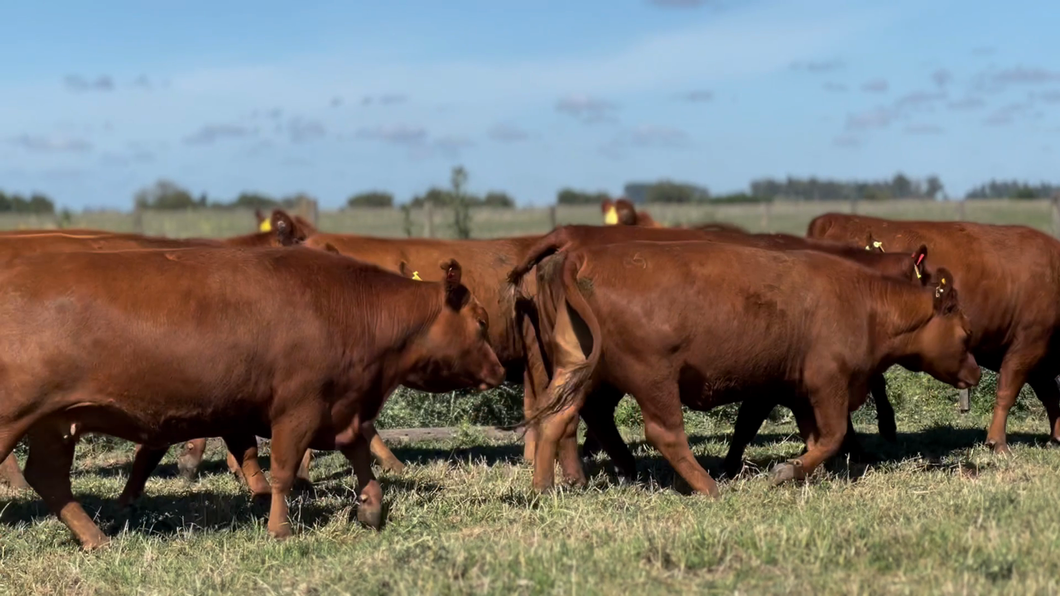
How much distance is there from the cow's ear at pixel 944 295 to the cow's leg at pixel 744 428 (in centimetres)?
123

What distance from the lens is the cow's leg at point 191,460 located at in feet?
30.9

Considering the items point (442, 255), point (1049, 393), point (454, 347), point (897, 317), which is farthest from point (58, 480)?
point (1049, 393)

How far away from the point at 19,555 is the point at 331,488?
2.32 metres

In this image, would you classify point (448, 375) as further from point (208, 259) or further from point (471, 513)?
point (208, 259)

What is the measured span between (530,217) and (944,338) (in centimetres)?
3209

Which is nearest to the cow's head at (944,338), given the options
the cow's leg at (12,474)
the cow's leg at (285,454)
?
the cow's leg at (285,454)

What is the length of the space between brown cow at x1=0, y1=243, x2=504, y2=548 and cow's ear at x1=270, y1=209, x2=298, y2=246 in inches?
110

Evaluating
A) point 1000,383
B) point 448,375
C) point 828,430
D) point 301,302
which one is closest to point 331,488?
point 448,375

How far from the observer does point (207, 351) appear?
6.82 m

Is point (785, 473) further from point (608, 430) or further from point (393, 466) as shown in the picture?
point (393, 466)

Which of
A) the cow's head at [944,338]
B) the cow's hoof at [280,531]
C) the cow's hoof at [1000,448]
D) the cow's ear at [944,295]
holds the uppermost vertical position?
the cow's ear at [944,295]

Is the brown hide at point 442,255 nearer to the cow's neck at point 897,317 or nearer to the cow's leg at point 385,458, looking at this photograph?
the cow's leg at point 385,458

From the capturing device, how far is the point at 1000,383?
984 cm

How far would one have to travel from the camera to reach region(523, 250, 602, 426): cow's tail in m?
7.50
